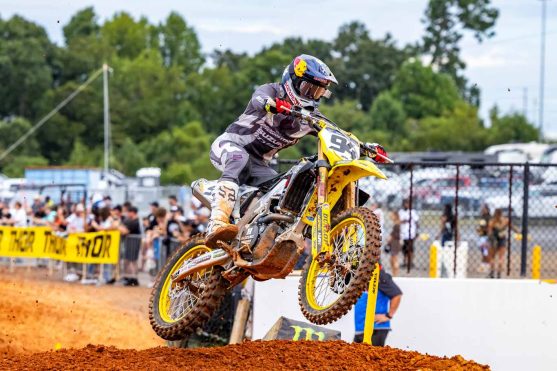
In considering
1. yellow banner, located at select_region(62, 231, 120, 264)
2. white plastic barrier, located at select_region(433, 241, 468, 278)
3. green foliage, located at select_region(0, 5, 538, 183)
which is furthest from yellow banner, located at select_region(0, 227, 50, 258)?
green foliage, located at select_region(0, 5, 538, 183)

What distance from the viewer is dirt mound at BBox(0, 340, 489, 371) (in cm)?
904

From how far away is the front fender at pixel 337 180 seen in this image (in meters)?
8.74

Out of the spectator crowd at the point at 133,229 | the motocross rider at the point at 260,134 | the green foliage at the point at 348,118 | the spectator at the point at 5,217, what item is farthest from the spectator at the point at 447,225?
the green foliage at the point at 348,118

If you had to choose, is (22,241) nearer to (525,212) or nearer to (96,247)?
(96,247)

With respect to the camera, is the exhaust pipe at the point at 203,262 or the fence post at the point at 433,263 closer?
the exhaust pipe at the point at 203,262

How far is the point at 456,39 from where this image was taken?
2869 inches

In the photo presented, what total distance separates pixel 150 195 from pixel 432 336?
2221 centimetres

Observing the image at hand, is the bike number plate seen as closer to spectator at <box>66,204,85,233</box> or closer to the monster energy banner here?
the monster energy banner

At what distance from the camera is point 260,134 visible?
32.2ft

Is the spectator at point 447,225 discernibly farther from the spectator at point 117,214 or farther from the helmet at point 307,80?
the helmet at point 307,80

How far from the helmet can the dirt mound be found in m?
2.39

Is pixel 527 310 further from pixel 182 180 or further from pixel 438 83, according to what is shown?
pixel 438 83

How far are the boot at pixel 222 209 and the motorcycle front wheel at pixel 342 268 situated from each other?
2.94 ft

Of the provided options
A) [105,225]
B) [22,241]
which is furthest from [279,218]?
[22,241]
